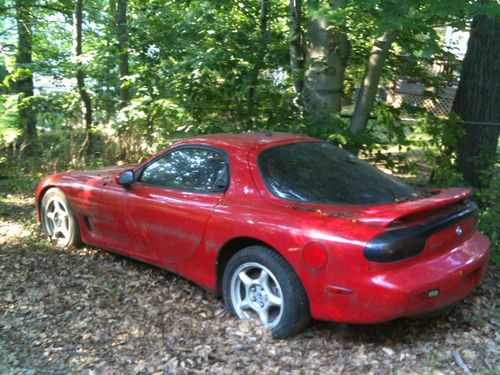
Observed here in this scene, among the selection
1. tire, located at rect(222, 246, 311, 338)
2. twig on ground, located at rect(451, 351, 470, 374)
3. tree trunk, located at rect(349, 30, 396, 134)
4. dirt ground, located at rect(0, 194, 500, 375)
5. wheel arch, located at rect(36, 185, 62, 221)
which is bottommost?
dirt ground, located at rect(0, 194, 500, 375)

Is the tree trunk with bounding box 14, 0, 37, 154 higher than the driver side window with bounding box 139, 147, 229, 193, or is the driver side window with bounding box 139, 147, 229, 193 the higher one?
the tree trunk with bounding box 14, 0, 37, 154

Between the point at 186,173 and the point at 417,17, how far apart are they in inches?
96.4

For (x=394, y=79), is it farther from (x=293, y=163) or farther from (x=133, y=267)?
(x=133, y=267)

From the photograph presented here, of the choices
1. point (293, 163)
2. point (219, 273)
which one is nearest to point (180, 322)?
point (219, 273)

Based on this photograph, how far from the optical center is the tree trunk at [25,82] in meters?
9.15

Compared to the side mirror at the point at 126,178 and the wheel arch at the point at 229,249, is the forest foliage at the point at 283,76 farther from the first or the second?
the wheel arch at the point at 229,249

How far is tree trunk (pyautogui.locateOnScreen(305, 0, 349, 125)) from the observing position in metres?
6.66

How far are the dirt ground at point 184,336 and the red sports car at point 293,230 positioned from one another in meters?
0.25

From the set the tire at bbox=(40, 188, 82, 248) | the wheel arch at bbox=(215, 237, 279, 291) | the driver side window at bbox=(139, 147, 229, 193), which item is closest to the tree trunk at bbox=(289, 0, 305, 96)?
the driver side window at bbox=(139, 147, 229, 193)

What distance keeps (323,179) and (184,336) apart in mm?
1581

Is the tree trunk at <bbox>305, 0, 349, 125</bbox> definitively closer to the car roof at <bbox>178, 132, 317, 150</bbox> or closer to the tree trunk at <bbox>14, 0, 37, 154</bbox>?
the car roof at <bbox>178, 132, 317, 150</bbox>

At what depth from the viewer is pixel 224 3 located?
303 inches

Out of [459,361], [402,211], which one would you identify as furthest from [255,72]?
[459,361]

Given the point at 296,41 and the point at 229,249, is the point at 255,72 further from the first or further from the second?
the point at 229,249
